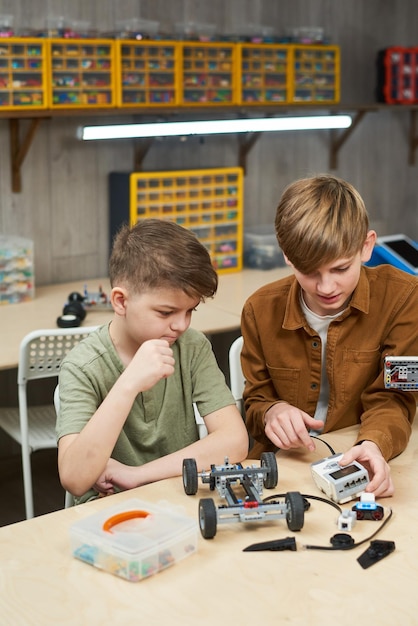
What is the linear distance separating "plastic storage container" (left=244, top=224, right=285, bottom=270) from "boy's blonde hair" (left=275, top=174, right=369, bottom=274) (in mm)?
1813

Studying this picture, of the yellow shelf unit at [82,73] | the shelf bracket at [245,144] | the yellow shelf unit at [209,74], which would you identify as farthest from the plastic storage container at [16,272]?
the shelf bracket at [245,144]

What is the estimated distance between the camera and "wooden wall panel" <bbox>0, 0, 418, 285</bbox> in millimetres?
3197

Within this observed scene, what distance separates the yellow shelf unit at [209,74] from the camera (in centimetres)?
331

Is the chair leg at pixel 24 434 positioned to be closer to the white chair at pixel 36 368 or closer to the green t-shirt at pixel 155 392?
the white chair at pixel 36 368

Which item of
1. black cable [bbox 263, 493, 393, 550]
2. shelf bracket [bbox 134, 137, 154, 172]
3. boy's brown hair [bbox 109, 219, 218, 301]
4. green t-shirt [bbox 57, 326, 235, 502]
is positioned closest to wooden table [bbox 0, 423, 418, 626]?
black cable [bbox 263, 493, 393, 550]

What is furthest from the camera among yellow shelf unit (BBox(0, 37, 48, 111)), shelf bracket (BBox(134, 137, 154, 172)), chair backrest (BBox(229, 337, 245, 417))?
shelf bracket (BBox(134, 137, 154, 172))

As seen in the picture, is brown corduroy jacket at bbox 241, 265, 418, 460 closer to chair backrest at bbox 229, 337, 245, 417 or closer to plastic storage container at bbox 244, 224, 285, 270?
chair backrest at bbox 229, 337, 245, 417

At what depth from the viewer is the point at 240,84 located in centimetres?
342

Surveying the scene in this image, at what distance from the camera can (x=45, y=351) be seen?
8.04 feet

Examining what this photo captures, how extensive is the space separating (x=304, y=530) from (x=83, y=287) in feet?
6.87

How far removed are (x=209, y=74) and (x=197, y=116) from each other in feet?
0.75

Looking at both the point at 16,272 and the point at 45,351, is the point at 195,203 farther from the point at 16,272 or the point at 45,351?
the point at 45,351

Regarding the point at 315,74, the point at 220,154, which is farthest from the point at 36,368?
the point at 315,74

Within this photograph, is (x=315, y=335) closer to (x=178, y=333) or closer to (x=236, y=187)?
(x=178, y=333)
